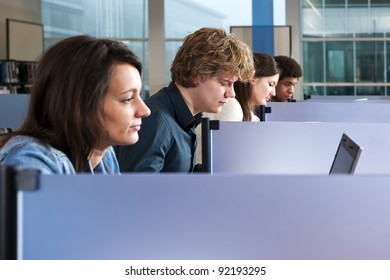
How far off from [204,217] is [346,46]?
34.7 feet

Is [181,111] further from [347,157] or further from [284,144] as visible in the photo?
[347,157]

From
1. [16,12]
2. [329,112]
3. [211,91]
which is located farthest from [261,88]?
[16,12]

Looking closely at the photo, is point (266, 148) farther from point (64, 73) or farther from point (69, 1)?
point (69, 1)

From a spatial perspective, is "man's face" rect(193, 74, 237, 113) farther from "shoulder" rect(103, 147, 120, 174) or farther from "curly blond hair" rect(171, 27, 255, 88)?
"shoulder" rect(103, 147, 120, 174)

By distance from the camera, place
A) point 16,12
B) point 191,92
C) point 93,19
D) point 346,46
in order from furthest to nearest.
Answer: point 93,19, point 16,12, point 346,46, point 191,92

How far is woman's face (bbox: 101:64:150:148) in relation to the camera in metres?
1.54

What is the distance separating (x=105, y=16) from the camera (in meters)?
11.9

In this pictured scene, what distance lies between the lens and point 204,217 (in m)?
0.83

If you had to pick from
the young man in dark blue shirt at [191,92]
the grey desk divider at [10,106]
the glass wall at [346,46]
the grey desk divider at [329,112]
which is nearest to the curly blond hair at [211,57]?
the young man in dark blue shirt at [191,92]

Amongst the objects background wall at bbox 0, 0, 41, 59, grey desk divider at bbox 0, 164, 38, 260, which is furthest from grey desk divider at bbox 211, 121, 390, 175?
background wall at bbox 0, 0, 41, 59

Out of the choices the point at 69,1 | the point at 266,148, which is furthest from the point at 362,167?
the point at 69,1

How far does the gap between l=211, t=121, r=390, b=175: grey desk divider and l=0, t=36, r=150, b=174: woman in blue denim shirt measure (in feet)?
3.29

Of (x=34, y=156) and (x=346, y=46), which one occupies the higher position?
(x=346, y=46)
